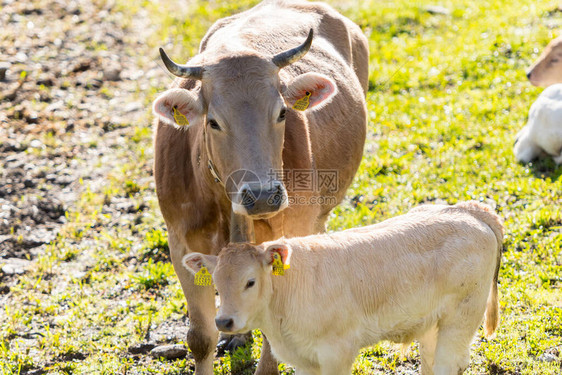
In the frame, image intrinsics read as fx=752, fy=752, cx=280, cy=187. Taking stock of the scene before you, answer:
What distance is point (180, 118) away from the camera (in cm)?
555

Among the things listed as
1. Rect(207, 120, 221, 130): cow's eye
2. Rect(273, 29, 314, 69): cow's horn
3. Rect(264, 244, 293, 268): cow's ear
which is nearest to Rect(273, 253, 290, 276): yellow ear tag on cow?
Rect(264, 244, 293, 268): cow's ear

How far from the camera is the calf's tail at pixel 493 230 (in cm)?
563

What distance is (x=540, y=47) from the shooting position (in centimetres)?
1229

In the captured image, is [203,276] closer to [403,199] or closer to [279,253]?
[279,253]

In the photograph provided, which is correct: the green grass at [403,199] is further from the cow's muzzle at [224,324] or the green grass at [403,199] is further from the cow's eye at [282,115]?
the cow's eye at [282,115]

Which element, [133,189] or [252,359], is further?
[133,189]

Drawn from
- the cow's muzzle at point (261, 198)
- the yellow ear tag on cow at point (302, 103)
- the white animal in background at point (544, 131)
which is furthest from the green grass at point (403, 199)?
the yellow ear tag on cow at point (302, 103)

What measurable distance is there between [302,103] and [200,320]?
6.63 ft

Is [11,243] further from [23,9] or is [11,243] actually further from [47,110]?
[23,9]

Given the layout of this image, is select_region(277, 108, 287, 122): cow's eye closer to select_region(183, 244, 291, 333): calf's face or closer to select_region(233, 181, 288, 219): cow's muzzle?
select_region(233, 181, 288, 219): cow's muzzle

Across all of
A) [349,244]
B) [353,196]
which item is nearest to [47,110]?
[353,196]

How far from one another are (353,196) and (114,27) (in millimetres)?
7485

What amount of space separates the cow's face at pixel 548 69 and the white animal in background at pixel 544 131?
0.17m

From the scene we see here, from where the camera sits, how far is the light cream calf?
5066 millimetres
